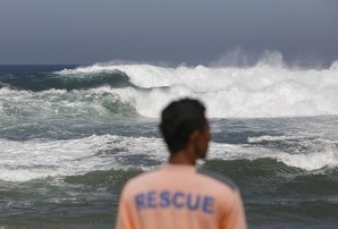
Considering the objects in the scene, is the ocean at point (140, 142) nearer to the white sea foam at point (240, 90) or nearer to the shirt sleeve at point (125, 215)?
the white sea foam at point (240, 90)

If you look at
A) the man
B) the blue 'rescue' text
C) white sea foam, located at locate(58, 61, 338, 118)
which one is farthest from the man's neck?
white sea foam, located at locate(58, 61, 338, 118)

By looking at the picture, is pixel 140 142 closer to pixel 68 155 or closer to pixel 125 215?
pixel 68 155

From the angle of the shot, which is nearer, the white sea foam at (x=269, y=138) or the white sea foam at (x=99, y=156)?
the white sea foam at (x=99, y=156)

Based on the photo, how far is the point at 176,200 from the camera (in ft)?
8.61

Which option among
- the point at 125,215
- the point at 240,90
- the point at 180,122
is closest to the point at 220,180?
the point at 180,122

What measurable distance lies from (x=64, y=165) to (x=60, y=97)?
15.8 meters

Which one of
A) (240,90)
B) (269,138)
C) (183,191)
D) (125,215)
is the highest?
(183,191)

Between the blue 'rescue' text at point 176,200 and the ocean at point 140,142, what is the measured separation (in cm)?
184

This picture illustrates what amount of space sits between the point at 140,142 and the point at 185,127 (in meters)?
15.8

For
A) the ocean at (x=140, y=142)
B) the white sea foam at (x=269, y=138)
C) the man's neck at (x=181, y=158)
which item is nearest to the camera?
the man's neck at (x=181, y=158)

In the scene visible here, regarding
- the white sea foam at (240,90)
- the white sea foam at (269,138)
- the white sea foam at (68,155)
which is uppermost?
the white sea foam at (240,90)

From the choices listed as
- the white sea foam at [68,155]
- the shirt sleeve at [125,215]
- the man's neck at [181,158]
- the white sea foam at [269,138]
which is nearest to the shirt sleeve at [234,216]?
the man's neck at [181,158]

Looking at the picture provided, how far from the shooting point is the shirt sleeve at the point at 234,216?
8.54 ft

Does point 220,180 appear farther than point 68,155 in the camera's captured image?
No
